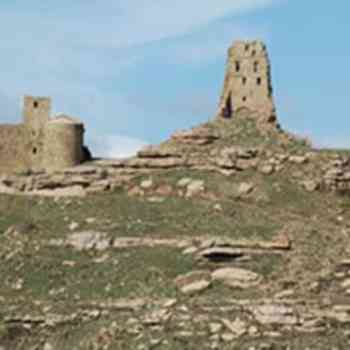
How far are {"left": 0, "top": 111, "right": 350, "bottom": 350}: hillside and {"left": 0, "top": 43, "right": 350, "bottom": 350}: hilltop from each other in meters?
0.05

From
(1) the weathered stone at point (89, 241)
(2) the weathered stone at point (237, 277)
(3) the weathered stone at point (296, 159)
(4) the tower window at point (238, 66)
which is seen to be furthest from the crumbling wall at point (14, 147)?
(2) the weathered stone at point (237, 277)

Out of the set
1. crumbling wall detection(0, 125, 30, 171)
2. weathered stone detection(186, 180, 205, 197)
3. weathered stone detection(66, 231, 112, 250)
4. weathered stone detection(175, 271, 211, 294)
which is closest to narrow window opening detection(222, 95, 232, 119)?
weathered stone detection(186, 180, 205, 197)

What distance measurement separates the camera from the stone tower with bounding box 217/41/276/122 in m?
62.4

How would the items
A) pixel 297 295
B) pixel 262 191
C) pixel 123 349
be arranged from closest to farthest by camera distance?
1. pixel 123 349
2. pixel 297 295
3. pixel 262 191

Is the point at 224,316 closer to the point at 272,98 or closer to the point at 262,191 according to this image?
the point at 262,191

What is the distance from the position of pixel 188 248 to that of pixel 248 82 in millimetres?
13361

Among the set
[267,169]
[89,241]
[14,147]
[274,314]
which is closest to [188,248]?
[89,241]

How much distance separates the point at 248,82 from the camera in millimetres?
62531

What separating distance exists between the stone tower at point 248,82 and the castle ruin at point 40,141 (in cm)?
664

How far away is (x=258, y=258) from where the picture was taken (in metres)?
50.3

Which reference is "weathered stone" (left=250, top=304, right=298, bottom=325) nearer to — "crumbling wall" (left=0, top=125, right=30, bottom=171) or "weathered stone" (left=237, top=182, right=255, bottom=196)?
"weathered stone" (left=237, top=182, right=255, bottom=196)

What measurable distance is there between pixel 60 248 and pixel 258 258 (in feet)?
24.3

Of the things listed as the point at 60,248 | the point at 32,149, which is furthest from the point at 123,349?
the point at 32,149

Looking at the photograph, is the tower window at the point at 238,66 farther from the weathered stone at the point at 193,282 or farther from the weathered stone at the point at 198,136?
the weathered stone at the point at 193,282
